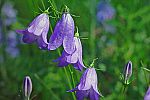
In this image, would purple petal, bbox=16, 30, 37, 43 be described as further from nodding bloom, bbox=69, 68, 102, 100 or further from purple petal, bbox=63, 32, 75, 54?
nodding bloom, bbox=69, 68, 102, 100

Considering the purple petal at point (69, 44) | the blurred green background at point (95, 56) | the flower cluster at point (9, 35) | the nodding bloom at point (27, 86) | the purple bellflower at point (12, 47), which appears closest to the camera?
the purple petal at point (69, 44)

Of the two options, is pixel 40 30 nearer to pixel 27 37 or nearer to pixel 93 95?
pixel 27 37

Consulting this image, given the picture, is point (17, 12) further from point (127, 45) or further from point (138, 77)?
point (138, 77)

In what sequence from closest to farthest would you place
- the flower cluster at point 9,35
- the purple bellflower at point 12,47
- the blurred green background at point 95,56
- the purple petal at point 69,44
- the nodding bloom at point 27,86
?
1. the purple petal at point 69,44
2. the nodding bloom at point 27,86
3. the blurred green background at point 95,56
4. the flower cluster at point 9,35
5. the purple bellflower at point 12,47

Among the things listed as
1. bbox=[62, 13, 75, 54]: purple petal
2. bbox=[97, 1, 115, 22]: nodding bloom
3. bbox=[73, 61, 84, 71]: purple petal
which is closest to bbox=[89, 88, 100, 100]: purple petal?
bbox=[73, 61, 84, 71]: purple petal

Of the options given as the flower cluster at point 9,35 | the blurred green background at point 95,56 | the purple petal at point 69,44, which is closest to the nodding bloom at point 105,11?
the blurred green background at point 95,56

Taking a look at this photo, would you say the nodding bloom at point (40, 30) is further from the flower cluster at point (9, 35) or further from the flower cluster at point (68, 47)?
the flower cluster at point (9, 35)

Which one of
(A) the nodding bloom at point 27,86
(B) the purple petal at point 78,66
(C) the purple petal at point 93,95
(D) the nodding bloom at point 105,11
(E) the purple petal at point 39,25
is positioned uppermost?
(D) the nodding bloom at point 105,11
